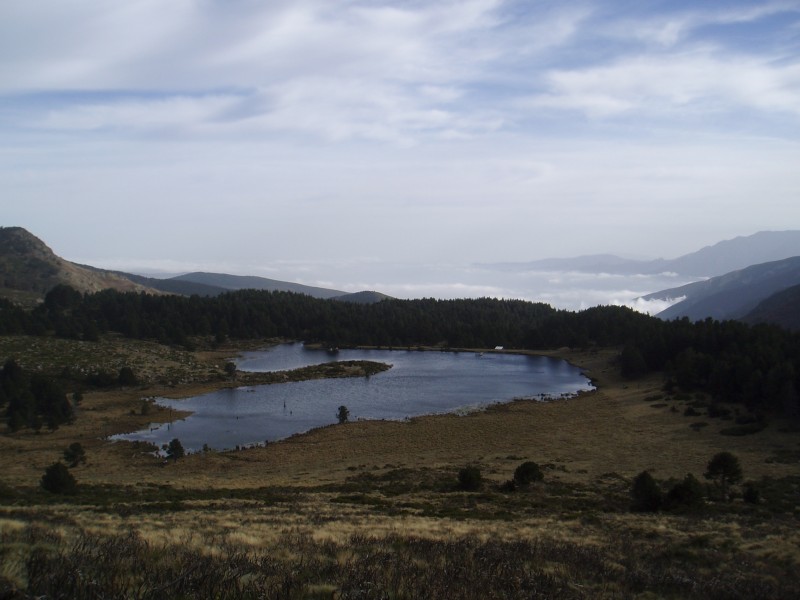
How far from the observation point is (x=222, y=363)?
269 feet

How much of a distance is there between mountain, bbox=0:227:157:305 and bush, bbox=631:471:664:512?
14675 centimetres

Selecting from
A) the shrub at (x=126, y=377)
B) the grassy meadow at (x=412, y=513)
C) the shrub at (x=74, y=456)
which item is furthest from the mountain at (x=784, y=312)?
the shrub at (x=74, y=456)

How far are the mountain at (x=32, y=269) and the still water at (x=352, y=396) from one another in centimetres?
9541

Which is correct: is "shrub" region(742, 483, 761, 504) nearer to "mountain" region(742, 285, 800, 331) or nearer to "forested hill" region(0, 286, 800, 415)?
"forested hill" region(0, 286, 800, 415)

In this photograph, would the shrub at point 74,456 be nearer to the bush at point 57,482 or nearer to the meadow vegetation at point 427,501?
the meadow vegetation at point 427,501

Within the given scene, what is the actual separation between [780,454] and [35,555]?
128ft

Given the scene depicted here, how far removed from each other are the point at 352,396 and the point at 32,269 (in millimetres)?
150861

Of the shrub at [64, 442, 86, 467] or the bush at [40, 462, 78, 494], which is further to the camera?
the shrub at [64, 442, 86, 467]

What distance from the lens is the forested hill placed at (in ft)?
163

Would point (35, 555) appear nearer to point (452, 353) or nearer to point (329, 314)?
point (452, 353)

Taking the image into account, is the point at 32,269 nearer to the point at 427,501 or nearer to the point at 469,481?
the point at 469,481

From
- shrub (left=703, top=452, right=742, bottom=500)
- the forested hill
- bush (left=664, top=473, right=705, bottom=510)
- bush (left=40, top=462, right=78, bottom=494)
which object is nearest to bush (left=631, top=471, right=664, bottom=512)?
bush (left=664, top=473, right=705, bottom=510)

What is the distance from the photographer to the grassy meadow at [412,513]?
278 inches

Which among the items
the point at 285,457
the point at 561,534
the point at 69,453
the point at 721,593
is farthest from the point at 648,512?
the point at 69,453
